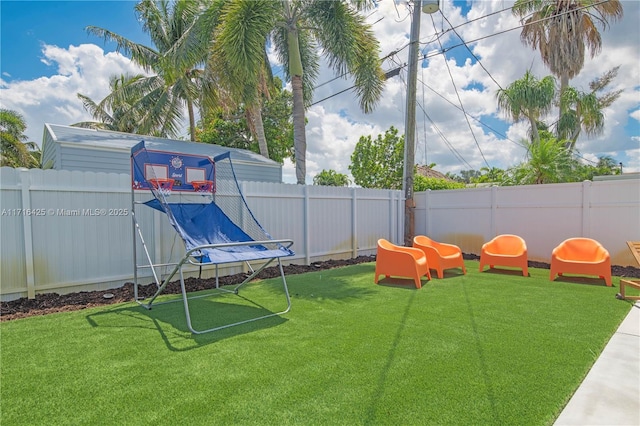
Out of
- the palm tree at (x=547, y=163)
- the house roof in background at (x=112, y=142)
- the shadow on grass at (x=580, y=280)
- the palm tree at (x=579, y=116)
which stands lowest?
the shadow on grass at (x=580, y=280)

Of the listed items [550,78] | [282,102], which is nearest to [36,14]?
[282,102]

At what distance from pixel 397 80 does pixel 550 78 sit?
6.03 meters

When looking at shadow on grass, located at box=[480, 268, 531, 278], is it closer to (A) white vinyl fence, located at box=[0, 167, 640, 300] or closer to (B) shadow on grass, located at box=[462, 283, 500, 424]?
(A) white vinyl fence, located at box=[0, 167, 640, 300]

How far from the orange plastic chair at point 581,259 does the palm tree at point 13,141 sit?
23465 millimetres

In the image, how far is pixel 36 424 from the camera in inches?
74.1

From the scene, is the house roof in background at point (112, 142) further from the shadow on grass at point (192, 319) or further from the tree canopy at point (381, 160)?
the tree canopy at point (381, 160)

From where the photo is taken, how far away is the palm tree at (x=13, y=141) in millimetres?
17125

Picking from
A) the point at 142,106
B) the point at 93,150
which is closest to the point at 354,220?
the point at 93,150

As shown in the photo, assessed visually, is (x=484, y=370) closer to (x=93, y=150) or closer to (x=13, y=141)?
(x=93, y=150)

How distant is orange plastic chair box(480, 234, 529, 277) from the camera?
6.35 m

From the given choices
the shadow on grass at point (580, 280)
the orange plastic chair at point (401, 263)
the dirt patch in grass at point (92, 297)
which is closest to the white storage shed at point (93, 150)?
the dirt patch in grass at point (92, 297)

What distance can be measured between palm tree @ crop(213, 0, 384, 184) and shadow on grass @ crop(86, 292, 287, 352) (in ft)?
15.3

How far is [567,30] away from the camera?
487 inches

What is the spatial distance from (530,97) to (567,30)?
2.77 metres
